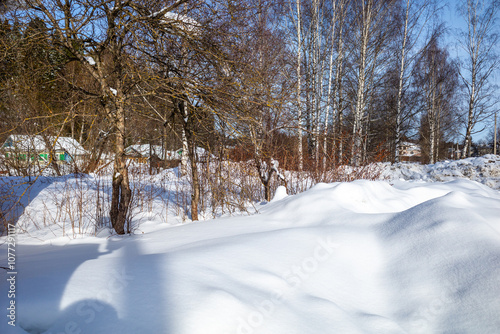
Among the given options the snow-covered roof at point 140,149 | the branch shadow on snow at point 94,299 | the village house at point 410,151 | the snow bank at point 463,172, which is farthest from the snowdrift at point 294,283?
the village house at point 410,151

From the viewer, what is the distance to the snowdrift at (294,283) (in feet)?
3.61

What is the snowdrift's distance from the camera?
110 cm

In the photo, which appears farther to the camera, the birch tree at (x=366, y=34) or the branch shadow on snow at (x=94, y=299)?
the birch tree at (x=366, y=34)

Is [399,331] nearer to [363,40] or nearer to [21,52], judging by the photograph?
[21,52]

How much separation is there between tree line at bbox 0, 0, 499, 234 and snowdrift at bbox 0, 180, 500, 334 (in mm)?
1379

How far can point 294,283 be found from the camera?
57.7 inches

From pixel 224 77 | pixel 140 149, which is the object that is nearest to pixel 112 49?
pixel 224 77

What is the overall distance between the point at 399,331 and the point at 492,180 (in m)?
9.48

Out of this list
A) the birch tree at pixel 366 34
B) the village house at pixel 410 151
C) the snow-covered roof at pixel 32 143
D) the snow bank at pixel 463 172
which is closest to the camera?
the snow-covered roof at pixel 32 143

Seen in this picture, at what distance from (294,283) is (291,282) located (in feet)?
0.05

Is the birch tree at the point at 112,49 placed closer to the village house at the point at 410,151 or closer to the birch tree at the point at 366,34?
the birch tree at the point at 366,34

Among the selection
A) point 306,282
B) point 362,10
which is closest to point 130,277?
point 306,282

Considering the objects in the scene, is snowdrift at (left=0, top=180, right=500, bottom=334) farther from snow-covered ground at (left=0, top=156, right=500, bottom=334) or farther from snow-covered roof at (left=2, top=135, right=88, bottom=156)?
snow-covered roof at (left=2, top=135, right=88, bottom=156)

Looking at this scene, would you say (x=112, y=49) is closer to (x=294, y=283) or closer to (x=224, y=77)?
(x=224, y=77)
